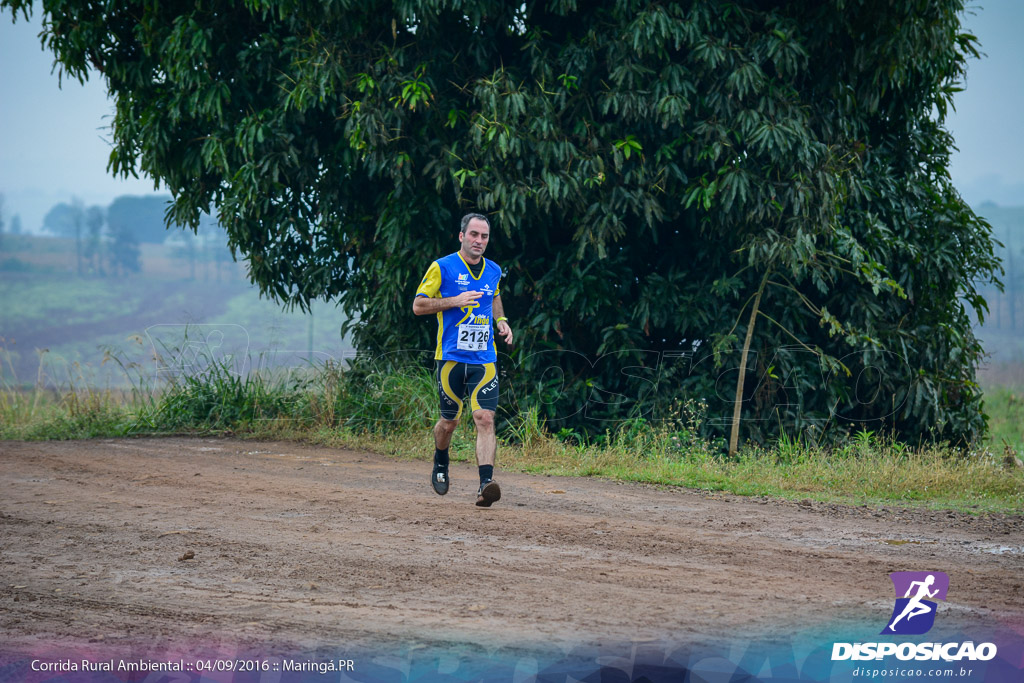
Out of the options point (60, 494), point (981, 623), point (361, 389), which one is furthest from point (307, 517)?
point (361, 389)

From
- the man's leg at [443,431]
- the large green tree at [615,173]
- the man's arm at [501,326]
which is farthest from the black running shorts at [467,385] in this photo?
the large green tree at [615,173]

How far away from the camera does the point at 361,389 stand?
1268 cm

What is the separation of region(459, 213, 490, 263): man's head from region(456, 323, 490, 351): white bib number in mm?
541

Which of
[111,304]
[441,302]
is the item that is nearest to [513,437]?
[441,302]

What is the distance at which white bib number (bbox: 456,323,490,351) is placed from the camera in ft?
24.0

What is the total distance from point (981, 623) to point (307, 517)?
180 inches

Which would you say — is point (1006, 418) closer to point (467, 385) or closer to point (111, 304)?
point (467, 385)

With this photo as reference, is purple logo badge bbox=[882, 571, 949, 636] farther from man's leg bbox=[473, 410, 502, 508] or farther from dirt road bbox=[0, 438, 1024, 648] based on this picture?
man's leg bbox=[473, 410, 502, 508]

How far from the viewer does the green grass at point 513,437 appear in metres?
8.98

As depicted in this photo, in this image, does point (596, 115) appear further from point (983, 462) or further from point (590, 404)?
point (983, 462)

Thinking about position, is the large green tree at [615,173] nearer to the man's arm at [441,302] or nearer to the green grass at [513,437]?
the green grass at [513,437]

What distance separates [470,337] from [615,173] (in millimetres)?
4594

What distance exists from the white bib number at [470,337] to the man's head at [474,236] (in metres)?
0.54

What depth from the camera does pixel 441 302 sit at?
7.19 m
